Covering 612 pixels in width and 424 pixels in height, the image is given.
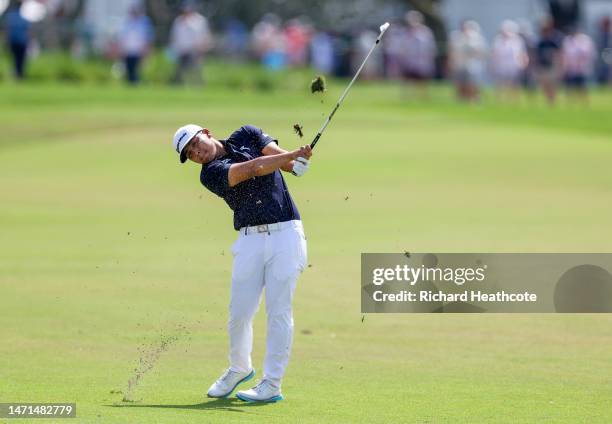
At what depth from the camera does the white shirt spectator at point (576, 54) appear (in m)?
48.6

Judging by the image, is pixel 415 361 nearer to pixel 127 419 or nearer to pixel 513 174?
pixel 127 419

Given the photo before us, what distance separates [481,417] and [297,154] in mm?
2245

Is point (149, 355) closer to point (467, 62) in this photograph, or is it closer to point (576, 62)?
point (467, 62)

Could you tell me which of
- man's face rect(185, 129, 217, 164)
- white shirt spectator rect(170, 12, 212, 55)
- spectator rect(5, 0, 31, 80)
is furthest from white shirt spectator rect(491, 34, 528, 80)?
man's face rect(185, 129, 217, 164)

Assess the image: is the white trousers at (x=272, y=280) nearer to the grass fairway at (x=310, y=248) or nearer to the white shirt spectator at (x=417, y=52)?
the grass fairway at (x=310, y=248)

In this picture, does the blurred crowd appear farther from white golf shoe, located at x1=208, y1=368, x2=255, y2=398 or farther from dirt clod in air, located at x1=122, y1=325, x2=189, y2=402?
white golf shoe, located at x1=208, y1=368, x2=255, y2=398

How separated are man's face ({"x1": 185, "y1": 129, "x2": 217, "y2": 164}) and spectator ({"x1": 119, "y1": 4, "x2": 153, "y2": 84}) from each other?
34.5 metres

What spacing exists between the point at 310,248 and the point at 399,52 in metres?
31.6

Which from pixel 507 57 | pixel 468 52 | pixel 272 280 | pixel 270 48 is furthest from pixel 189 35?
pixel 272 280

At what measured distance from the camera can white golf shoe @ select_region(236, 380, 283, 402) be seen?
10.6 meters

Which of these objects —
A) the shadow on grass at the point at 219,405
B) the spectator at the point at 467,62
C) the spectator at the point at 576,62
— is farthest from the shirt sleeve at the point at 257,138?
the spectator at the point at 576,62

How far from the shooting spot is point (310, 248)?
1981 centimetres

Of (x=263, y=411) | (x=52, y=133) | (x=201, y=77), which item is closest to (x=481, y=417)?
(x=263, y=411)

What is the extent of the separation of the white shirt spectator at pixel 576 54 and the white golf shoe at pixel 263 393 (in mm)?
39171
